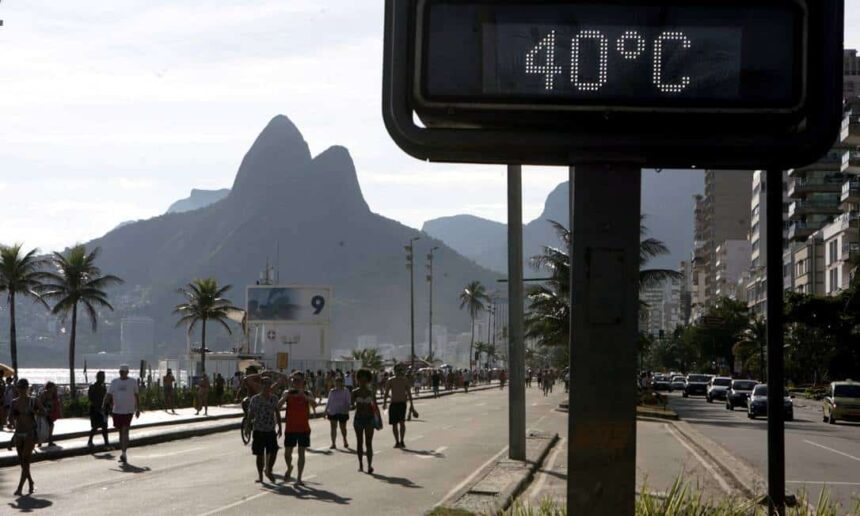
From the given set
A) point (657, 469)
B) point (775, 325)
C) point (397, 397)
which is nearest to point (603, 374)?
point (775, 325)

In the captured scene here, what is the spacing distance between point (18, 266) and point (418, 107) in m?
67.4

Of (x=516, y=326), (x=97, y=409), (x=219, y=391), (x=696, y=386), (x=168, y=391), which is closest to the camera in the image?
(x=516, y=326)

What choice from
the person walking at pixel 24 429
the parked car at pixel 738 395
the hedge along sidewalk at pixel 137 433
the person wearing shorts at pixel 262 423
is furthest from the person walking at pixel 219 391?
the person wearing shorts at pixel 262 423

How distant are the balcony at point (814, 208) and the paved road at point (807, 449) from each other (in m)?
66.7

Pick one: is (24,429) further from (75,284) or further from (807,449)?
(75,284)

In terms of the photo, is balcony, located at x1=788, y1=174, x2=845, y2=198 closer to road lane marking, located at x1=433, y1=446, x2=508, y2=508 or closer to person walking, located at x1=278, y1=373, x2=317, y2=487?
road lane marking, located at x1=433, y1=446, x2=508, y2=508

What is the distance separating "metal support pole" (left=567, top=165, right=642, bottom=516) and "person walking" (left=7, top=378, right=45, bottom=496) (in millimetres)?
14532

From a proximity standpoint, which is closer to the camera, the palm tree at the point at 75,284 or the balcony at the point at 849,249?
the palm tree at the point at 75,284

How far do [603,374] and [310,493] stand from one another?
44.6ft

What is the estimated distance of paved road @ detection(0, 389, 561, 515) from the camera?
15.8m

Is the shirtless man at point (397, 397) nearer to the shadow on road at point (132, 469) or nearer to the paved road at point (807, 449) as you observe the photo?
the shadow on road at point (132, 469)

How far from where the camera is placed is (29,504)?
16141 millimetres

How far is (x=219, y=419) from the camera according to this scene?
43.8m

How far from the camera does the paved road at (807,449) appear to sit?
758 inches
